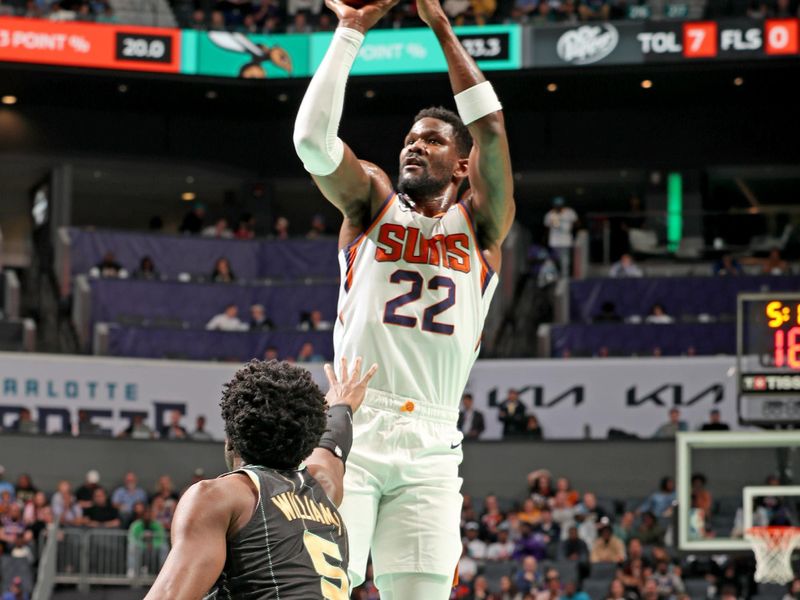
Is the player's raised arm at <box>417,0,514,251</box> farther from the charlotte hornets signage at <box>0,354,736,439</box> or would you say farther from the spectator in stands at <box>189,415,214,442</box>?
the charlotte hornets signage at <box>0,354,736,439</box>

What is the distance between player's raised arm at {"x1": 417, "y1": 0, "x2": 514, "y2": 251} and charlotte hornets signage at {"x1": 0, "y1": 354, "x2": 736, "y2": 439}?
17.7 metres

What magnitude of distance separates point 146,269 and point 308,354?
3735 millimetres

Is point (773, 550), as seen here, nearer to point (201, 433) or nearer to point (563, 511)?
point (563, 511)

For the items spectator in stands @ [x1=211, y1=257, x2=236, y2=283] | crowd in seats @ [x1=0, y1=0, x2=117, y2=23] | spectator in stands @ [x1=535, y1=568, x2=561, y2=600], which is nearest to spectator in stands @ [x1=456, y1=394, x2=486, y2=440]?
spectator in stands @ [x1=211, y1=257, x2=236, y2=283]

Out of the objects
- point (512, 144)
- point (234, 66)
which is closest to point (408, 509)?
point (234, 66)

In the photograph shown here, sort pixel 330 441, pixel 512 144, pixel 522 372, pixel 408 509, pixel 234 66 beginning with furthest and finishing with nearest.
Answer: pixel 512 144
pixel 234 66
pixel 522 372
pixel 408 509
pixel 330 441

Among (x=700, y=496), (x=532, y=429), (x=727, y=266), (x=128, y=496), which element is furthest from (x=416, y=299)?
(x=727, y=266)

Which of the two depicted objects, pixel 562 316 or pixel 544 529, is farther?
pixel 562 316

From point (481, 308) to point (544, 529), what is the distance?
14315 millimetres

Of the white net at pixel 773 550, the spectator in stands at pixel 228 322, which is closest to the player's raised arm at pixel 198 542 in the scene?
the white net at pixel 773 550

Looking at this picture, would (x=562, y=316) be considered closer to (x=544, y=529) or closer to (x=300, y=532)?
(x=544, y=529)

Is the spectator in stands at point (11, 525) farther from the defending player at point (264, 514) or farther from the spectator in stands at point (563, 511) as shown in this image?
the defending player at point (264, 514)

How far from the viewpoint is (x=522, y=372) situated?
24.4 meters

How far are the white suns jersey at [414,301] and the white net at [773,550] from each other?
9249 millimetres
